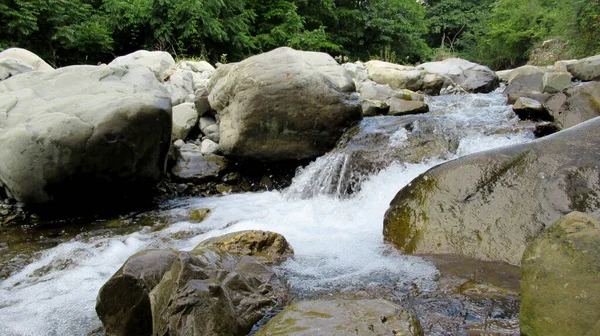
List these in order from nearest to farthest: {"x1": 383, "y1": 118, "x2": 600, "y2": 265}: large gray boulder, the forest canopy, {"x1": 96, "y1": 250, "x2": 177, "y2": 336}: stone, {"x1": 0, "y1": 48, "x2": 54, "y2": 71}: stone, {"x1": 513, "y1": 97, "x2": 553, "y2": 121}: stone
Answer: {"x1": 96, "y1": 250, "x2": 177, "y2": 336}: stone < {"x1": 383, "y1": 118, "x2": 600, "y2": 265}: large gray boulder < {"x1": 513, "y1": 97, "x2": 553, "y2": 121}: stone < {"x1": 0, "y1": 48, "x2": 54, "y2": 71}: stone < the forest canopy

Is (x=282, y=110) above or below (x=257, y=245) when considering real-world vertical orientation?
above

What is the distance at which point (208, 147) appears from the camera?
7426 mm

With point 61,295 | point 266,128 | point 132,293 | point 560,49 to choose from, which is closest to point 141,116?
point 266,128

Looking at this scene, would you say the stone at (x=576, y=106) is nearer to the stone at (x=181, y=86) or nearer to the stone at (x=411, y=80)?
the stone at (x=411, y=80)

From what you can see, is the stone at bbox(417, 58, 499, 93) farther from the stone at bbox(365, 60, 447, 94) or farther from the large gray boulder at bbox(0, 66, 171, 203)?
the large gray boulder at bbox(0, 66, 171, 203)

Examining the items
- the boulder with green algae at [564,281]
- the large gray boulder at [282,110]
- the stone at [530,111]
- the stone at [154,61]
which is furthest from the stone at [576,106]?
the stone at [154,61]

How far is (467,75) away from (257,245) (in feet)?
37.3

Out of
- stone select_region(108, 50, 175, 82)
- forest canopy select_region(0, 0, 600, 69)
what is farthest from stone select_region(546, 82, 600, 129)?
stone select_region(108, 50, 175, 82)

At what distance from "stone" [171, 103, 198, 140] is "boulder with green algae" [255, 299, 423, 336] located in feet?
19.2

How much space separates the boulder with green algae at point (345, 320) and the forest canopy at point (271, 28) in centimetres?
1121

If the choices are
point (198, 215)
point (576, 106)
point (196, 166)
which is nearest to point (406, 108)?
point (576, 106)

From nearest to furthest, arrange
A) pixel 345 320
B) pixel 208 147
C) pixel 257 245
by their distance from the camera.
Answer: pixel 345 320, pixel 257 245, pixel 208 147

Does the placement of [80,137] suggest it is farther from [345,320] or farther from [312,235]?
[345,320]

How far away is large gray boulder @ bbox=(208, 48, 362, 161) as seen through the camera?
6.52 m
